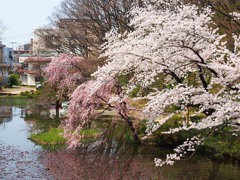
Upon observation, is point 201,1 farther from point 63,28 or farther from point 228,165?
point 63,28

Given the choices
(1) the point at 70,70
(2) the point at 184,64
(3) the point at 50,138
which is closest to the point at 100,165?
(3) the point at 50,138

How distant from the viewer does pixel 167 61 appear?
827 cm

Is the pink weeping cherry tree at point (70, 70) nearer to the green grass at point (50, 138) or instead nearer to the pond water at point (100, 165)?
the green grass at point (50, 138)

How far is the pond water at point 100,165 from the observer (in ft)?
34.2

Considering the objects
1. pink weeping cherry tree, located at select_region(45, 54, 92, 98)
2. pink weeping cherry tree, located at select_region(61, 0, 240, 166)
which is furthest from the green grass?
pink weeping cherry tree, located at select_region(61, 0, 240, 166)

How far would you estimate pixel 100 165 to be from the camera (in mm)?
11633

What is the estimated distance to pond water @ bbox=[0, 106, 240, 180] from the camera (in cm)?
1041

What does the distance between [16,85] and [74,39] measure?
26.3 meters

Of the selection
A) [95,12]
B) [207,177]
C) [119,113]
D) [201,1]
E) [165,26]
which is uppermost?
[95,12]

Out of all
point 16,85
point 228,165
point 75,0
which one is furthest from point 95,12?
point 16,85

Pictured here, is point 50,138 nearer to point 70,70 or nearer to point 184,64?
point 70,70

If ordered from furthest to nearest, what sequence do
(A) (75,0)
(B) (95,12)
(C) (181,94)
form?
(A) (75,0), (B) (95,12), (C) (181,94)

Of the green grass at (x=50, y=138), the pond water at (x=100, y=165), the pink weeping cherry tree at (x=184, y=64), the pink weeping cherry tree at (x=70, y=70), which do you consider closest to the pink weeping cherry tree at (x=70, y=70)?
the pink weeping cherry tree at (x=70, y=70)

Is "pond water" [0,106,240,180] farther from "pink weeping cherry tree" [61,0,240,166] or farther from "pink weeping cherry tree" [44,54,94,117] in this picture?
"pink weeping cherry tree" [44,54,94,117]
